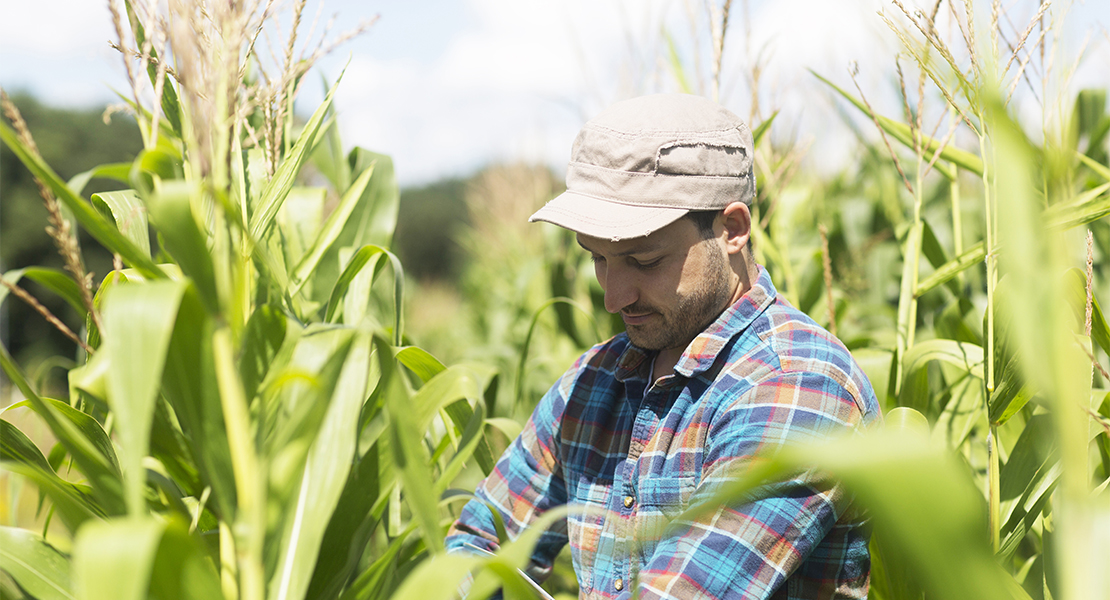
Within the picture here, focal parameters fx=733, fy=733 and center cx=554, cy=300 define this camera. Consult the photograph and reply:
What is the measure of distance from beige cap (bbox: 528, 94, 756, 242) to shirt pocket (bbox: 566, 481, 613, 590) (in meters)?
0.40

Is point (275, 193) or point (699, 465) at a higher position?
point (275, 193)

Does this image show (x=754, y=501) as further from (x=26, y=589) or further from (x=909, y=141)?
(x=909, y=141)

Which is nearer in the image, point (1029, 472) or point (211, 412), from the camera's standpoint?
point (211, 412)

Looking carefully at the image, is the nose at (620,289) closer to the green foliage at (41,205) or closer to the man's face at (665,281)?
the man's face at (665,281)

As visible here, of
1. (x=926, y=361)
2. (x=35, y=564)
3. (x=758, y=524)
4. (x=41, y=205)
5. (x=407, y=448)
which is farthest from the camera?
(x=41, y=205)

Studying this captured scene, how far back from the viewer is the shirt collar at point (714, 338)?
3.23 feet

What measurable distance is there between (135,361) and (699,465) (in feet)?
2.23

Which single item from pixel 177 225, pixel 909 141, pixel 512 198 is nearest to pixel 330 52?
pixel 177 225

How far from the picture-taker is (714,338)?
3.26ft

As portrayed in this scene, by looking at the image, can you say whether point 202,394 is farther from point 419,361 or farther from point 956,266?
point 956,266

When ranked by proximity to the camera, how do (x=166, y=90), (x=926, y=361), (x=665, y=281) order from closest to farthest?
(x=166, y=90)
(x=665, y=281)
(x=926, y=361)

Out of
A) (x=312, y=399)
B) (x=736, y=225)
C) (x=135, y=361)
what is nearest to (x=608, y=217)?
(x=736, y=225)

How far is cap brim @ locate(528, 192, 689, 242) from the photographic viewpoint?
0.94 meters

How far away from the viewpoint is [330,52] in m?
0.94
